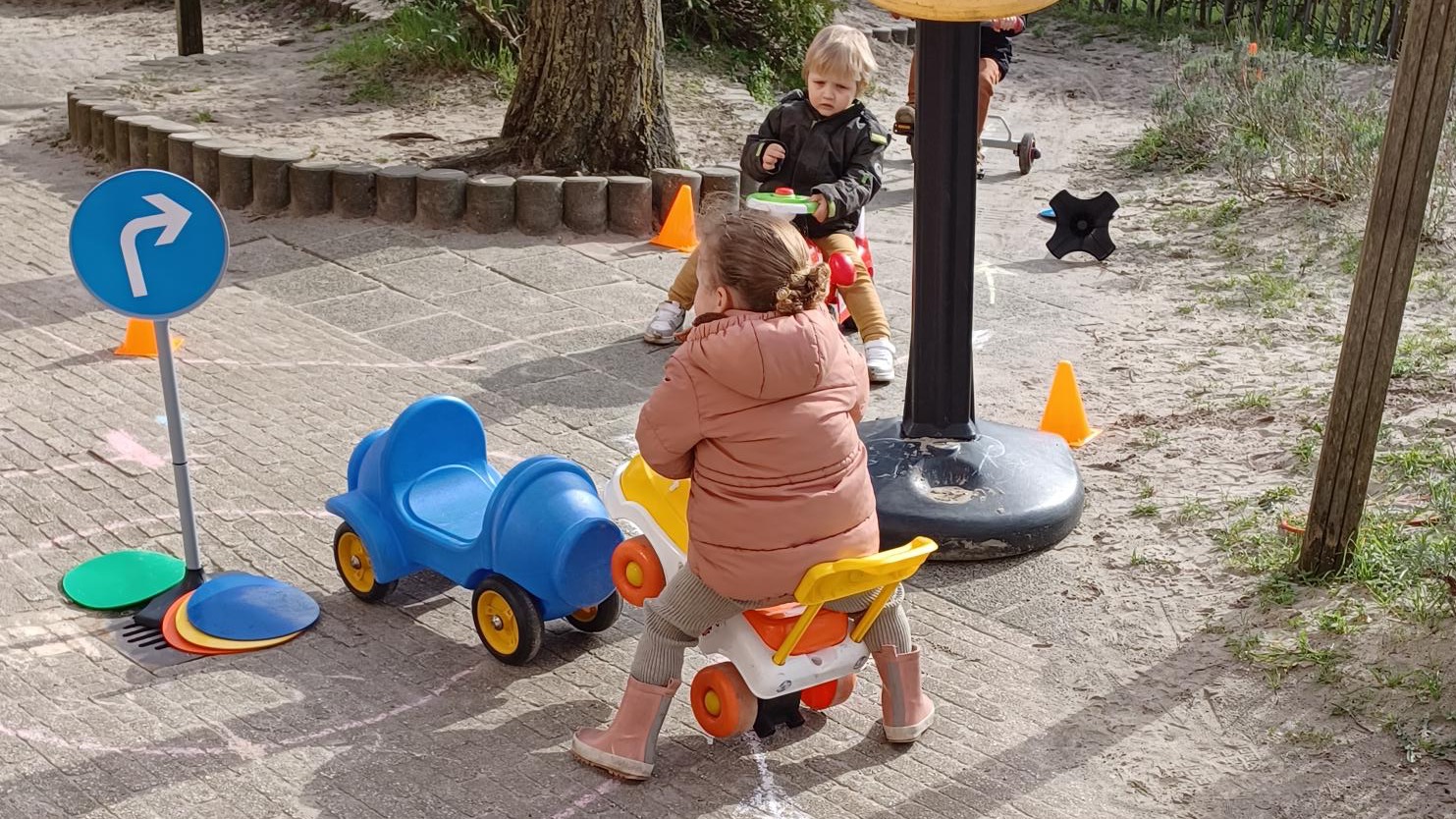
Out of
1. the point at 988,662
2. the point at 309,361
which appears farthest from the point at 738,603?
the point at 309,361

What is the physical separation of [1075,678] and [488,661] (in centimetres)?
149

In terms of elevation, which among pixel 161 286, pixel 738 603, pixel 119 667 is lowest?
pixel 119 667

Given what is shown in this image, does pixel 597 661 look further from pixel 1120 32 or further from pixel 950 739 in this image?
pixel 1120 32

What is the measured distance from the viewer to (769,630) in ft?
11.3

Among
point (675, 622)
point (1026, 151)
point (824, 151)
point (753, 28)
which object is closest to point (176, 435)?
point (675, 622)

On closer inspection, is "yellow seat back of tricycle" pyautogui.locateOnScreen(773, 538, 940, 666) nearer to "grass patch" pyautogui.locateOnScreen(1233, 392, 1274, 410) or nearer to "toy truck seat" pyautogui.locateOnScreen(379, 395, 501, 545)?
"toy truck seat" pyautogui.locateOnScreen(379, 395, 501, 545)

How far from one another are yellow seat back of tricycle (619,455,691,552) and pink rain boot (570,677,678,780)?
39 cm

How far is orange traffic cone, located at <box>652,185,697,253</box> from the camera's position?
7707mm

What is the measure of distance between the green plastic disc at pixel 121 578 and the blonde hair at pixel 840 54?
2911mm

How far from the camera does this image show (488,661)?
12.9 feet

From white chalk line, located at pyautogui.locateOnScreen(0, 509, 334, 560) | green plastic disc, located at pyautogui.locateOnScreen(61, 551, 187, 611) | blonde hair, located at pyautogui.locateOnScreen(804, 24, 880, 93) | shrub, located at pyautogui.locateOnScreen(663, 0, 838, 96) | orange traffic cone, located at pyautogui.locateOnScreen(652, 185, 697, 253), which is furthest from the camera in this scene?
shrub, located at pyautogui.locateOnScreen(663, 0, 838, 96)

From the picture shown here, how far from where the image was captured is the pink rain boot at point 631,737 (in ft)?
11.2

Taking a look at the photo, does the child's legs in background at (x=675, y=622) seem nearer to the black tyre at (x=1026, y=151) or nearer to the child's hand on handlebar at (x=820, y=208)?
the child's hand on handlebar at (x=820, y=208)

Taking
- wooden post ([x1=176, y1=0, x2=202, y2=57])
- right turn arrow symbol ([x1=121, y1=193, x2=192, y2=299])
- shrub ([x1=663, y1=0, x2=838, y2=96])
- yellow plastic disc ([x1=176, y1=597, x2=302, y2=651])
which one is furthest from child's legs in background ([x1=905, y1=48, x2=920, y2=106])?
wooden post ([x1=176, y1=0, x2=202, y2=57])
